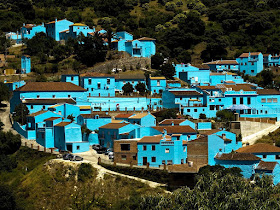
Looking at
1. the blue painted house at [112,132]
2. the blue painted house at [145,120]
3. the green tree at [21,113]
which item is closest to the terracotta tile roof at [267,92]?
the blue painted house at [145,120]

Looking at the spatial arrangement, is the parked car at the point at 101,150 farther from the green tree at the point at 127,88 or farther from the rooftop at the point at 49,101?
the green tree at the point at 127,88

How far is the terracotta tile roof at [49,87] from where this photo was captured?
Answer: 67.0 metres

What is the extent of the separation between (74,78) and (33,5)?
153 feet

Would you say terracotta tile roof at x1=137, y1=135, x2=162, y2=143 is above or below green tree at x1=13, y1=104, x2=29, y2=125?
below

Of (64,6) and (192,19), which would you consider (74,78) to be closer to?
(192,19)

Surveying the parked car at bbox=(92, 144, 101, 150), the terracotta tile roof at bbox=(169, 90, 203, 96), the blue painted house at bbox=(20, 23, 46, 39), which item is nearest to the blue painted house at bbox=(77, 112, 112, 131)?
the parked car at bbox=(92, 144, 101, 150)

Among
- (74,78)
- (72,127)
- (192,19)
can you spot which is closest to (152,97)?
(74,78)

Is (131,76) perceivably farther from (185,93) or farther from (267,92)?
(267,92)

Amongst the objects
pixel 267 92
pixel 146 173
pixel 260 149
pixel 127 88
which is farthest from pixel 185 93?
pixel 146 173

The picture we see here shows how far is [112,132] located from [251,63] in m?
32.5

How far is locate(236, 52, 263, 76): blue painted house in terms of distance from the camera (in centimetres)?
8331

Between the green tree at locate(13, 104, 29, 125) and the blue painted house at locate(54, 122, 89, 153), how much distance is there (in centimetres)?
595

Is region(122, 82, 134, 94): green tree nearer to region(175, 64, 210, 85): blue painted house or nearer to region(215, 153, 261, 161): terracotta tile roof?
region(175, 64, 210, 85): blue painted house

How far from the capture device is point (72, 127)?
188 ft
